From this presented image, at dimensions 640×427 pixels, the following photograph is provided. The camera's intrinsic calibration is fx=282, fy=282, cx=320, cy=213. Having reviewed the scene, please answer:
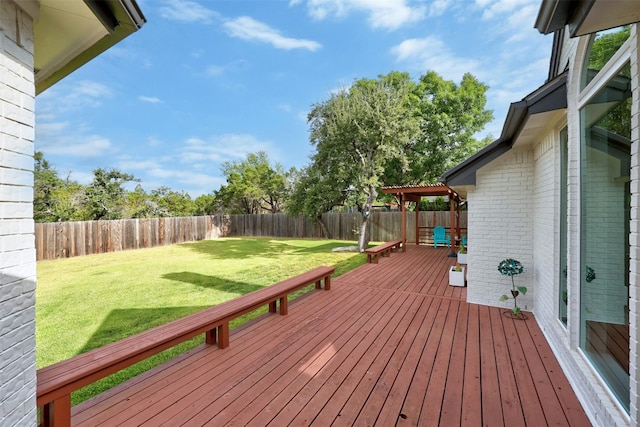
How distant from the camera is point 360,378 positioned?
264cm

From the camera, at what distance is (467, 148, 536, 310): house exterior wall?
14.2ft

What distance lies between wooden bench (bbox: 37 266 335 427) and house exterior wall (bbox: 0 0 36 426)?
320 mm

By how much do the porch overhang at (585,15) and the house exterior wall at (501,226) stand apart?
342 centimetres

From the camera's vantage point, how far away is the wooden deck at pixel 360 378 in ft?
7.00

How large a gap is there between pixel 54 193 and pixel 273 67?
15391 millimetres

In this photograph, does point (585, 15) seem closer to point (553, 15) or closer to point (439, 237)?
point (553, 15)

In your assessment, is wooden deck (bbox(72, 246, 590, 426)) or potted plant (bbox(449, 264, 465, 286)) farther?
potted plant (bbox(449, 264, 465, 286))

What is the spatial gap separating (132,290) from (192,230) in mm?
12313

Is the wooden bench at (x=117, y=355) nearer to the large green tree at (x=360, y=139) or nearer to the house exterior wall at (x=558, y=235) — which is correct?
the house exterior wall at (x=558, y=235)

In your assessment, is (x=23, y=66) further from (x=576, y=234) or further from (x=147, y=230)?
(x=147, y=230)

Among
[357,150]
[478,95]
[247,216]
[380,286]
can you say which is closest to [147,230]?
[247,216]

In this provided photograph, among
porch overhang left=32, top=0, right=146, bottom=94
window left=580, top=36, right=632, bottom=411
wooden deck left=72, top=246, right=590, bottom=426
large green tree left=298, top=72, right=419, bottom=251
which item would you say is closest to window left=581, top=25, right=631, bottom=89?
window left=580, top=36, right=632, bottom=411

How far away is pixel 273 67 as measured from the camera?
2066 cm

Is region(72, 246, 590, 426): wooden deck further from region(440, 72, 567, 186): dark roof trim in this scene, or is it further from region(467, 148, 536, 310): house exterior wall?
region(440, 72, 567, 186): dark roof trim
